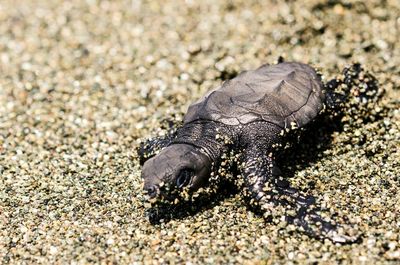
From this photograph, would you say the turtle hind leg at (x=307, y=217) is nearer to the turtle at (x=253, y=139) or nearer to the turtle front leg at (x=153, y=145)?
the turtle at (x=253, y=139)

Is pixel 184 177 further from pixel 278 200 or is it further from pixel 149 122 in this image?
pixel 149 122

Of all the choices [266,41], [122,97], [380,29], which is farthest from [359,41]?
[122,97]

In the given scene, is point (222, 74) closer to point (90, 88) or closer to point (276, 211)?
point (90, 88)

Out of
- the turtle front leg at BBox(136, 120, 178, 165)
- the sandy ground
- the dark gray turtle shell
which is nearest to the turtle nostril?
the sandy ground

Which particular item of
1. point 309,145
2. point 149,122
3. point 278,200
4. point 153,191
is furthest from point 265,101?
point 149,122

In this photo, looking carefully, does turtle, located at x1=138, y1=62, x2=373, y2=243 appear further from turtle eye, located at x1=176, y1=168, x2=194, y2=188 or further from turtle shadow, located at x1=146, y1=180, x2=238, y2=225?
turtle shadow, located at x1=146, y1=180, x2=238, y2=225

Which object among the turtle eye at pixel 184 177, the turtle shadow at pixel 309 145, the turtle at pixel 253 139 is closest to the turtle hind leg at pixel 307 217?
the turtle at pixel 253 139

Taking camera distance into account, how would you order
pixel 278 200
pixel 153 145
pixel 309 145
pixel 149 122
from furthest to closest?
1. pixel 149 122
2. pixel 309 145
3. pixel 153 145
4. pixel 278 200
